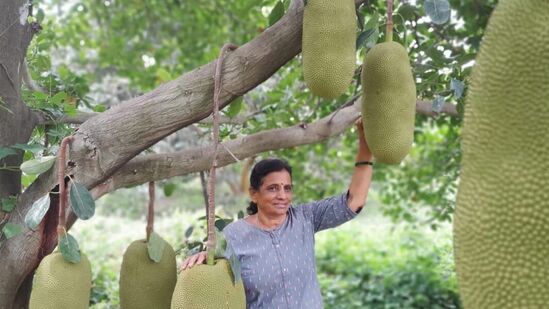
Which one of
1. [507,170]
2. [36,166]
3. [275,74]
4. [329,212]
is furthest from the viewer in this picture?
[275,74]

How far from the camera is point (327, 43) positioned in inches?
48.6

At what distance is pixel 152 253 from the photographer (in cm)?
150

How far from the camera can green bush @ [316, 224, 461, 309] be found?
4.82 metres

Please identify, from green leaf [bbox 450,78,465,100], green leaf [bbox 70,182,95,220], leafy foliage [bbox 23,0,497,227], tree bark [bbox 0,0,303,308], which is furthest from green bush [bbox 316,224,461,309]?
green leaf [bbox 70,182,95,220]

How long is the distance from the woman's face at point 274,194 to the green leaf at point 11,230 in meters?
0.75

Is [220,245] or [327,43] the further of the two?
[220,245]

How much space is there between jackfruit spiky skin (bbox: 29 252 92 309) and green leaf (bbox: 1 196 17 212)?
0.26 metres

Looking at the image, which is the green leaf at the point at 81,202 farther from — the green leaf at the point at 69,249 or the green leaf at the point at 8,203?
the green leaf at the point at 8,203

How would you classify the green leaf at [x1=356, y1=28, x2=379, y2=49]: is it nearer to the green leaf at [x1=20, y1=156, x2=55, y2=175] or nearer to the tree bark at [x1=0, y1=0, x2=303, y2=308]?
the tree bark at [x1=0, y1=0, x2=303, y2=308]

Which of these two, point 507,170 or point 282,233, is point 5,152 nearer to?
point 282,233

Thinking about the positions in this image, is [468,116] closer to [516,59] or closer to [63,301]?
[516,59]

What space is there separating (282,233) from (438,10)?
0.91 metres

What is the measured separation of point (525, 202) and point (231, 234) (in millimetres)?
1208

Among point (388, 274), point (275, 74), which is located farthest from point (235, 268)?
point (388, 274)
